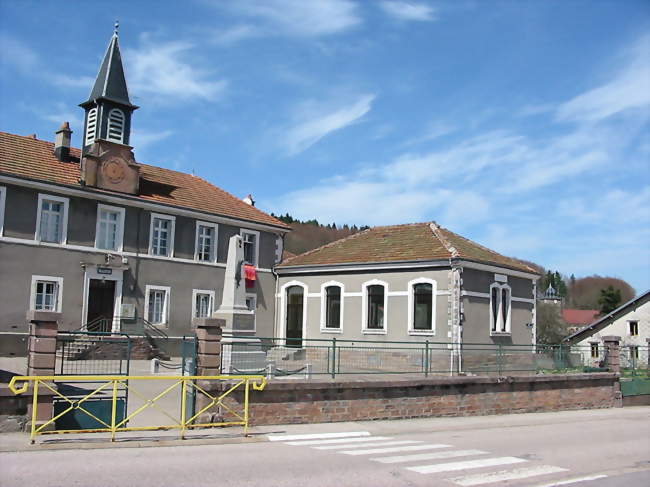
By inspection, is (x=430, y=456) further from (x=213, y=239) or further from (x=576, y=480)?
(x=213, y=239)

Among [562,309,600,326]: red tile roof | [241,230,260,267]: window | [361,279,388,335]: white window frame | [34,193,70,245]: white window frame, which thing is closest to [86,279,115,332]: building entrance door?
[34,193,70,245]: white window frame

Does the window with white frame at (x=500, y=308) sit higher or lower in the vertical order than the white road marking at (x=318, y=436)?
higher

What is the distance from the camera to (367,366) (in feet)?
53.0

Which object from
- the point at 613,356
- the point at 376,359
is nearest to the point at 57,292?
the point at 376,359

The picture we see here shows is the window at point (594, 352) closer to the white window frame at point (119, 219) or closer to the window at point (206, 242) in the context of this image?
the window at point (206, 242)

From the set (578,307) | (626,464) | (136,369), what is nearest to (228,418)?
(626,464)

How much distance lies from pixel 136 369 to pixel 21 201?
299 inches

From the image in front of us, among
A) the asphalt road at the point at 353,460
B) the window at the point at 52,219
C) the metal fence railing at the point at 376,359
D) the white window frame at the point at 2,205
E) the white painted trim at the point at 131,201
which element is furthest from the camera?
the window at the point at 52,219

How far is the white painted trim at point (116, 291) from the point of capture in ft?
81.5

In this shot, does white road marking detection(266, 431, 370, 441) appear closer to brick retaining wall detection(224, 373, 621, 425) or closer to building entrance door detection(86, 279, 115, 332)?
brick retaining wall detection(224, 373, 621, 425)

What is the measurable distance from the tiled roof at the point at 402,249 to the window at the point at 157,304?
600cm

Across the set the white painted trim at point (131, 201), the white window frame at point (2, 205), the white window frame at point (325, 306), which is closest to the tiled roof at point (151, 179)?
Result: the white painted trim at point (131, 201)

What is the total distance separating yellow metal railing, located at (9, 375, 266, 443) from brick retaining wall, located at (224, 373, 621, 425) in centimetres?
54

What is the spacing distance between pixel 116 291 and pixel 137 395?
563 inches
